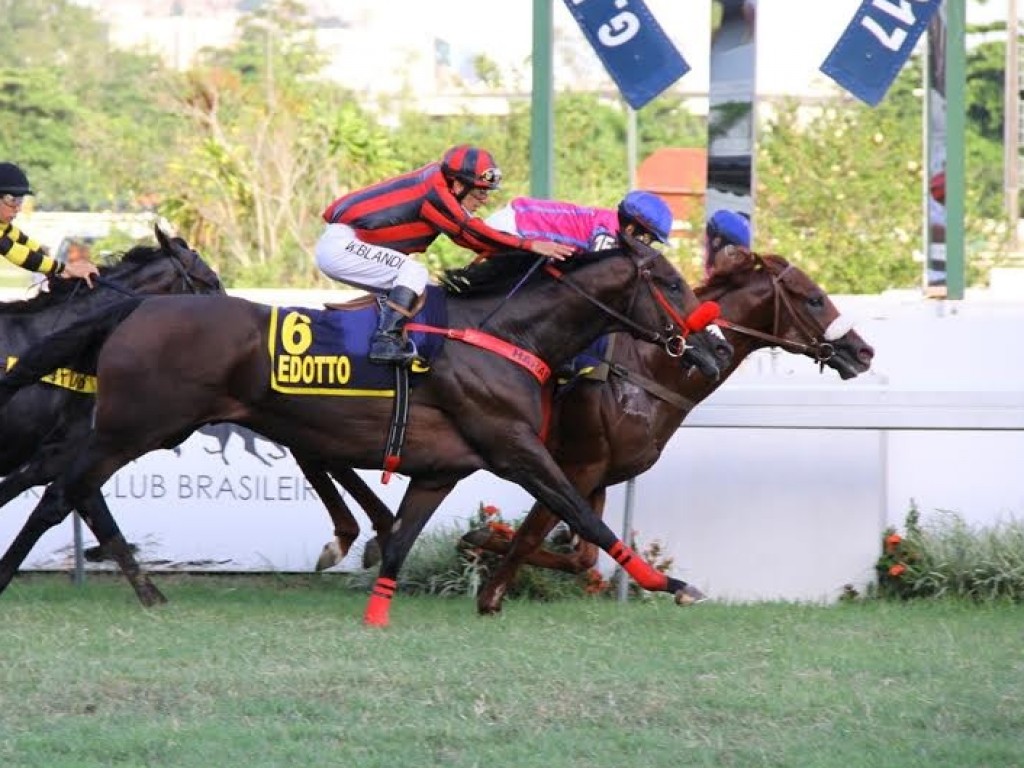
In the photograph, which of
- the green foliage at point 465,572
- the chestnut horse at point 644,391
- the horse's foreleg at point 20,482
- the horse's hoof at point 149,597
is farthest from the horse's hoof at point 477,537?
the horse's foreleg at point 20,482

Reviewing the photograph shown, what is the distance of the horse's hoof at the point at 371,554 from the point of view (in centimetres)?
877

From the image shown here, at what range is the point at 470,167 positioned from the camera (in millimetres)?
7781

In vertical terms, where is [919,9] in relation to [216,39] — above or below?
below

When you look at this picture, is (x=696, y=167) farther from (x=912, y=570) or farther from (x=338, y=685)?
(x=338, y=685)

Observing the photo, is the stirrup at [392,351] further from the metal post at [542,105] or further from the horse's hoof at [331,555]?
the metal post at [542,105]

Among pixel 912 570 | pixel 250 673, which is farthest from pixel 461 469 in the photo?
pixel 912 570

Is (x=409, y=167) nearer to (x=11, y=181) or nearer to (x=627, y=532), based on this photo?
(x=11, y=181)

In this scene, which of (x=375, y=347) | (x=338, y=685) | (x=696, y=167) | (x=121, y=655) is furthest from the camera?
(x=696, y=167)

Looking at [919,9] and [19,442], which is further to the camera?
[919,9]

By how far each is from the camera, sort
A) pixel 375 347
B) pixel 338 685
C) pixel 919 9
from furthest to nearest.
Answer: pixel 919 9 → pixel 375 347 → pixel 338 685

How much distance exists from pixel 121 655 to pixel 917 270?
17628 mm

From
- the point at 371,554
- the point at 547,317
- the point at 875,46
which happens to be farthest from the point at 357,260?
the point at 875,46

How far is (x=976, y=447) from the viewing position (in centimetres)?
925

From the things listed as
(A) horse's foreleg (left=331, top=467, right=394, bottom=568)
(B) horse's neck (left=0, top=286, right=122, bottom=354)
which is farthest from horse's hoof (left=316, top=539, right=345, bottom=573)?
(B) horse's neck (left=0, top=286, right=122, bottom=354)
